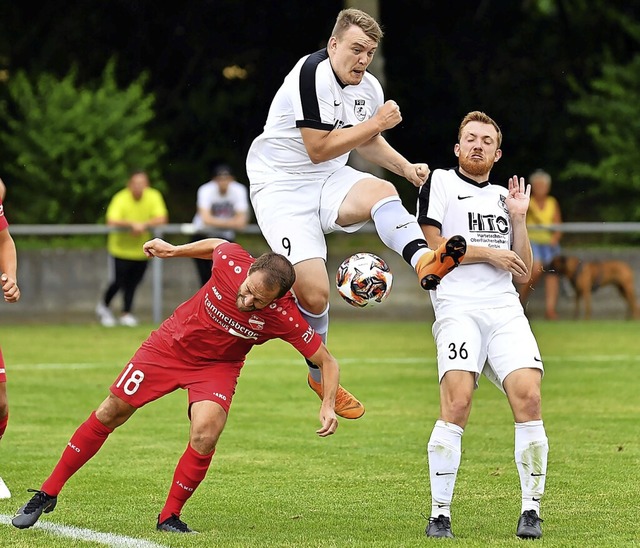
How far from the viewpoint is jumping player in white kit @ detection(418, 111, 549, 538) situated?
663cm

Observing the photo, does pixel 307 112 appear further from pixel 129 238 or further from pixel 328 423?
pixel 129 238

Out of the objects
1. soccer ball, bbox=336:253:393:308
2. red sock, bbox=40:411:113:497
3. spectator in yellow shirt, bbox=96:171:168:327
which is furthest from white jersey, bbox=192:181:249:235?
red sock, bbox=40:411:113:497

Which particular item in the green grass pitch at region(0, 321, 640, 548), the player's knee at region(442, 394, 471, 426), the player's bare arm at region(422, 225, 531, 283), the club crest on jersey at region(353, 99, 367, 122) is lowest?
the green grass pitch at region(0, 321, 640, 548)

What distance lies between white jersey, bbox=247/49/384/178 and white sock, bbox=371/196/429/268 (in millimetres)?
544

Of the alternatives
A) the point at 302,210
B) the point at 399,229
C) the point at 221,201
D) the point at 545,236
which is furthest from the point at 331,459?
the point at 545,236

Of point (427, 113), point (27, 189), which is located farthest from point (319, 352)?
point (427, 113)

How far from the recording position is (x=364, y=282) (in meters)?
7.23

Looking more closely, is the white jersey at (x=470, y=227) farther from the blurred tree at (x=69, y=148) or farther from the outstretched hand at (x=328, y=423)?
the blurred tree at (x=69, y=148)

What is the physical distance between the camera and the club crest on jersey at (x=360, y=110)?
305 inches

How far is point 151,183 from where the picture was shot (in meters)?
24.2

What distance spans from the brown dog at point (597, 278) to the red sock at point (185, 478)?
14.2 metres

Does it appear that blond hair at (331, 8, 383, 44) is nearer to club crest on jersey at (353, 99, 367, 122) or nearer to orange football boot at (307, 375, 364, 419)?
club crest on jersey at (353, 99, 367, 122)

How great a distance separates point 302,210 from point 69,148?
52.1 feet

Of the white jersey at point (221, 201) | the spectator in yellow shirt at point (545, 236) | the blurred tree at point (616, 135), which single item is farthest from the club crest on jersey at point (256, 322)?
the blurred tree at point (616, 135)
